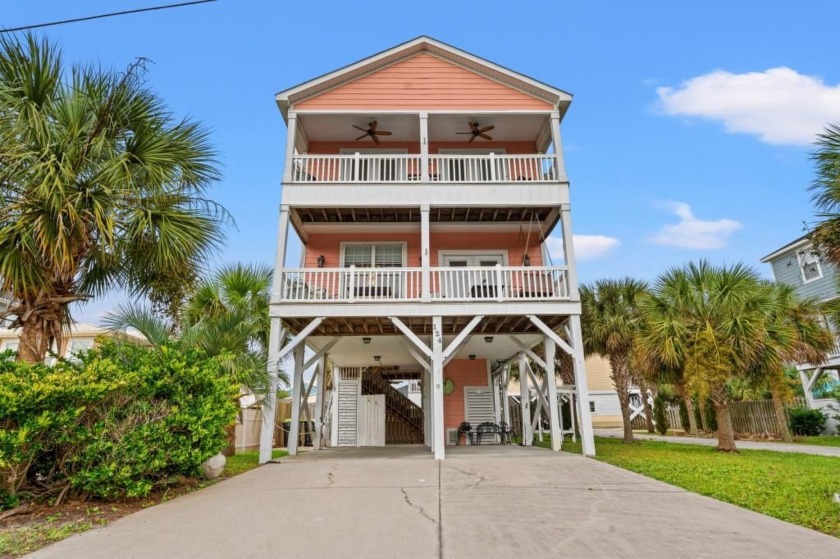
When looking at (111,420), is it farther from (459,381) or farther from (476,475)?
(459,381)

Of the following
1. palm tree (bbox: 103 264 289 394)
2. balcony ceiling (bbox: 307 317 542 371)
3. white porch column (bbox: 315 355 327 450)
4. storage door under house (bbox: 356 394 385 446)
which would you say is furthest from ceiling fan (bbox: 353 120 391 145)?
storage door under house (bbox: 356 394 385 446)

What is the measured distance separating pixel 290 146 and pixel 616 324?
13115 millimetres

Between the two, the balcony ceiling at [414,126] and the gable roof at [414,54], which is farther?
the balcony ceiling at [414,126]

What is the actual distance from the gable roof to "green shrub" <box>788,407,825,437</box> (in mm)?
17400

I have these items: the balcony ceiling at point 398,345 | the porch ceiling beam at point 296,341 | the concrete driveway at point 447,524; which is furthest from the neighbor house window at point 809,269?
the porch ceiling beam at point 296,341

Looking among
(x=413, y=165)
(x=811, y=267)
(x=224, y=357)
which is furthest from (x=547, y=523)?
(x=811, y=267)

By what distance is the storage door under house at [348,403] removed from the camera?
50.3 feet

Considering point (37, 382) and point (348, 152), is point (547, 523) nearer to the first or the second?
point (37, 382)

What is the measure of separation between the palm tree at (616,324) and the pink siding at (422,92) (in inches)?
322

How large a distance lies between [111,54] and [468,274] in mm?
8220

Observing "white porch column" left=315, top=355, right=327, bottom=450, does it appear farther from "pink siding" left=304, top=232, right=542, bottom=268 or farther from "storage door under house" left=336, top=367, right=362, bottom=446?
"pink siding" left=304, top=232, right=542, bottom=268

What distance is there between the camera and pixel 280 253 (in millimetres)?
10812

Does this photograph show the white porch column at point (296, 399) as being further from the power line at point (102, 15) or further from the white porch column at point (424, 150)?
the power line at point (102, 15)

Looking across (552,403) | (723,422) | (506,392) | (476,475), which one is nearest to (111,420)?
(476,475)
